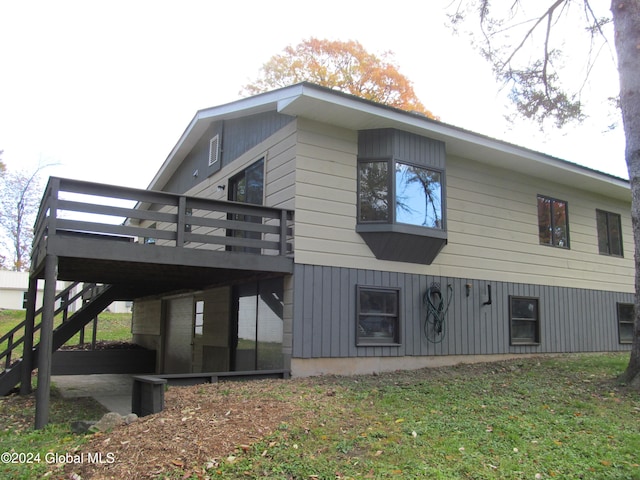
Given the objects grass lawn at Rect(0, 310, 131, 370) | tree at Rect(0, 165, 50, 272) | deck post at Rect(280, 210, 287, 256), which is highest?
tree at Rect(0, 165, 50, 272)

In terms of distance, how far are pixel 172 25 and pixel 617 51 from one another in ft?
34.8

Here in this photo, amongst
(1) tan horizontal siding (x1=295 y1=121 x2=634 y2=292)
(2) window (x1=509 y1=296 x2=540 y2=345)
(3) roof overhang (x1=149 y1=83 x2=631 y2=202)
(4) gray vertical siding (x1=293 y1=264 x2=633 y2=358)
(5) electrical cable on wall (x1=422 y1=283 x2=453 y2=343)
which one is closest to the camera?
(3) roof overhang (x1=149 y1=83 x2=631 y2=202)

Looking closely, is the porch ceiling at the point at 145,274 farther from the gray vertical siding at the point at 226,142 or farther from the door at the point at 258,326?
the gray vertical siding at the point at 226,142

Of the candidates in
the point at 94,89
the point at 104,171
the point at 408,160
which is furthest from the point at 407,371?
the point at 104,171

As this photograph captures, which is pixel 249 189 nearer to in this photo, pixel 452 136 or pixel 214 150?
pixel 214 150

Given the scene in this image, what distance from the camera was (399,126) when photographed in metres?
9.22

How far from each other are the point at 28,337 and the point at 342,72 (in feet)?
74.0

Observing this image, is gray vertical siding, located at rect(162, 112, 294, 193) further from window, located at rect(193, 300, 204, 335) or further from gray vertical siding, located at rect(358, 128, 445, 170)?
window, located at rect(193, 300, 204, 335)

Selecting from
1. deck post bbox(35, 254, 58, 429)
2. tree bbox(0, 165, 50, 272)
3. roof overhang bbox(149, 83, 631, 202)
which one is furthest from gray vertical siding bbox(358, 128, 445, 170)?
tree bbox(0, 165, 50, 272)

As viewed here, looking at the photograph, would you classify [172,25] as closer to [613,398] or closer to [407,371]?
[407,371]

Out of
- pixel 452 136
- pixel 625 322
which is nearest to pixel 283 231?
pixel 452 136

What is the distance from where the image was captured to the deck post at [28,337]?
8.70 meters

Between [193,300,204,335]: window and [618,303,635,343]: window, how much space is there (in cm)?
1024

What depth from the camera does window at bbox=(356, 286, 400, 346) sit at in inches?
356
